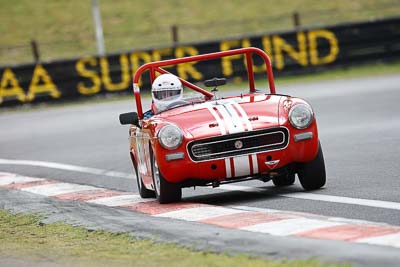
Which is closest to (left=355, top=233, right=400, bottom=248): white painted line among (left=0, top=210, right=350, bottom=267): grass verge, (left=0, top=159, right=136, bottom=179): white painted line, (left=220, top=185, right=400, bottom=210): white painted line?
(left=0, top=210, right=350, bottom=267): grass verge

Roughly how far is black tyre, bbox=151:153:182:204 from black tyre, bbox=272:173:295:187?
1211 mm

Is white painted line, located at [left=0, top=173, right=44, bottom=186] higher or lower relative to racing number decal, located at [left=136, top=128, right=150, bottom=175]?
lower

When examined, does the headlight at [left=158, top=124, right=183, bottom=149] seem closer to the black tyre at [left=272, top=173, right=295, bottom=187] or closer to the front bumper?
the front bumper

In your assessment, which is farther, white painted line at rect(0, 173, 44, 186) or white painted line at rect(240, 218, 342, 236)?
white painted line at rect(0, 173, 44, 186)

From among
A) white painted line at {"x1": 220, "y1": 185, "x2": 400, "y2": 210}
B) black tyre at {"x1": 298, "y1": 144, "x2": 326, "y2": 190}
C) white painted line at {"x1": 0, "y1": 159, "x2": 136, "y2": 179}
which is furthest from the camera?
white painted line at {"x1": 0, "y1": 159, "x2": 136, "y2": 179}

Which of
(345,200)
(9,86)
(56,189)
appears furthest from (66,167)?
(9,86)

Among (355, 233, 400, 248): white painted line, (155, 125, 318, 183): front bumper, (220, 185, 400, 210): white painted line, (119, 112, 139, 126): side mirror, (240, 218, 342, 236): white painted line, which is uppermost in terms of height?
(119, 112, 139, 126): side mirror

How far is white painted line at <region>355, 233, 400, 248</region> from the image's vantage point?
20.1 feet

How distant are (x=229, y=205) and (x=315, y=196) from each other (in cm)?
69

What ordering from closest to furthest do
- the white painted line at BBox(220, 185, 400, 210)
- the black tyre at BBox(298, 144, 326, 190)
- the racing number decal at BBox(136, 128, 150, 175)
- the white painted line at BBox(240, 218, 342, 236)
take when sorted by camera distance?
the white painted line at BBox(240, 218, 342, 236) < the white painted line at BBox(220, 185, 400, 210) < the black tyre at BBox(298, 144, 326, 190) < the racing number decal at BBox(136, 128, 150, 175)

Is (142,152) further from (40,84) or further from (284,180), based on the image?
(40,84)

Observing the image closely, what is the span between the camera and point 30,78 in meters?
26.3

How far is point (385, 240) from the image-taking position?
246 inches

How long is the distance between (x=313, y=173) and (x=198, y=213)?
129cm
